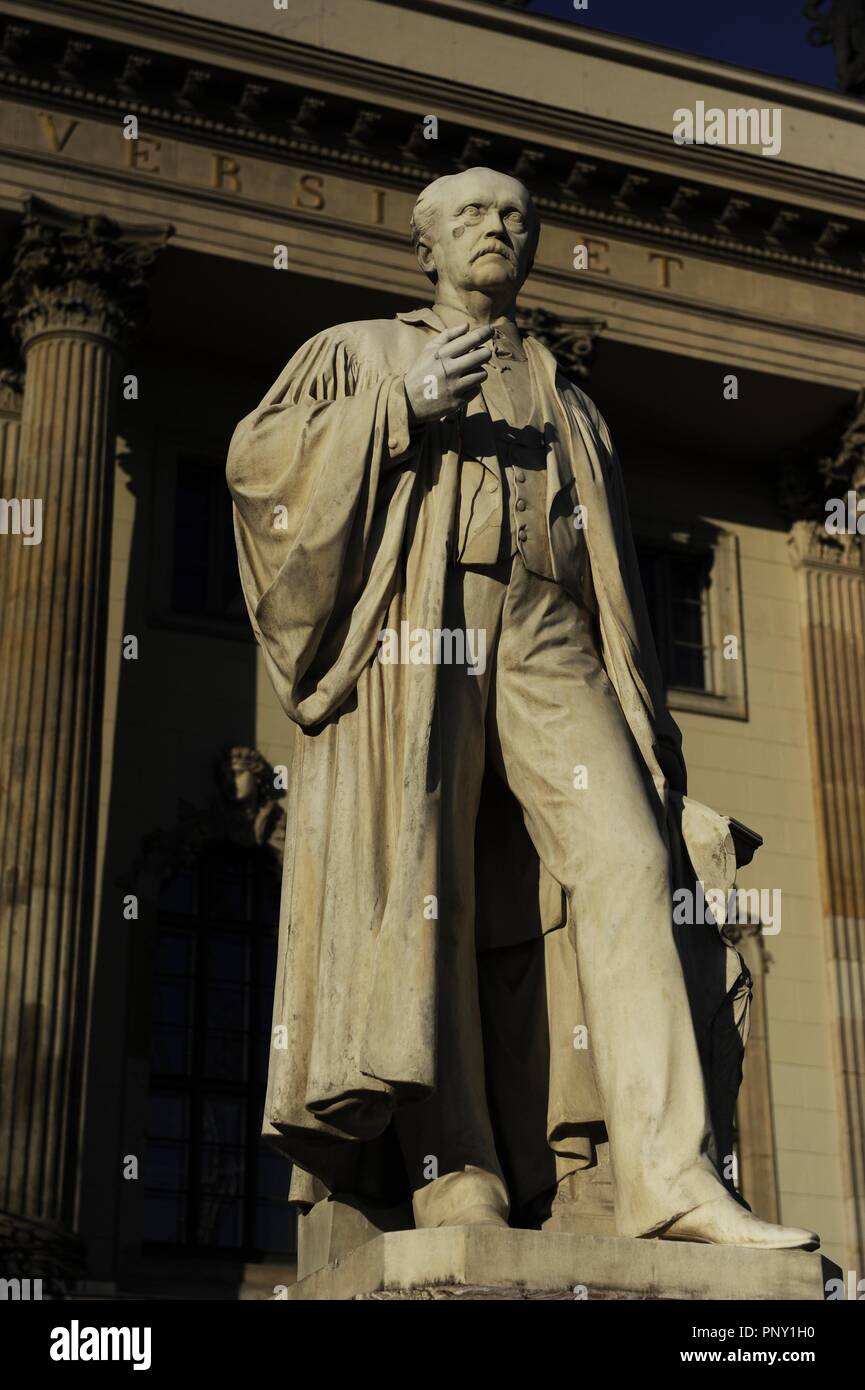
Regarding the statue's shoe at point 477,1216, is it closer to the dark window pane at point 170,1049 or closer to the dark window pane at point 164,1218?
the dark window pane at point 164,1218

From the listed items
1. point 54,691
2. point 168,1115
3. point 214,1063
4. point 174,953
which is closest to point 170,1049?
point 214,1063

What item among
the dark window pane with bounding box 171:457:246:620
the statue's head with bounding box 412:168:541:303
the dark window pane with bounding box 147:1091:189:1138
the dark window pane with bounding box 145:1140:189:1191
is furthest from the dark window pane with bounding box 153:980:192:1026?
the statue's head with bounding box 412:168:541:303

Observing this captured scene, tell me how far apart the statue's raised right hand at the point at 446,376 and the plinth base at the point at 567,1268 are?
1.79 metres

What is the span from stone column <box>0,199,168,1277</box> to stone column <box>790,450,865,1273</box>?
6921 mm

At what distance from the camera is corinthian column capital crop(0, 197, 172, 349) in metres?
18.3

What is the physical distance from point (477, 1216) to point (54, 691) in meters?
12.6

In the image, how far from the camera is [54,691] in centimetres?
1691

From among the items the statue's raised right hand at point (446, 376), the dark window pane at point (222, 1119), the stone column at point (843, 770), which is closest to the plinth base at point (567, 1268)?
the statue's raised right hand at point (446, 376)

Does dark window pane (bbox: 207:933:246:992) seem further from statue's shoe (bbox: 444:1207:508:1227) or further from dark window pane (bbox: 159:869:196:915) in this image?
statue's shoe (bbox: 444:1207:508:1227)

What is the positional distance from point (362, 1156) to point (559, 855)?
746mm

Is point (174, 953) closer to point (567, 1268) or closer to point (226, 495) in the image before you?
point (226, 495)

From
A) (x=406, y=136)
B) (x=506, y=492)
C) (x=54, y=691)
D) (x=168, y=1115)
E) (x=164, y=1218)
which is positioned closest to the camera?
(x=506, y=492)

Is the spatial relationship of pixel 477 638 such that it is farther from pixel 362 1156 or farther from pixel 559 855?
pixel 362 1156

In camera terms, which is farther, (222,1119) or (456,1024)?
(222,1119)
